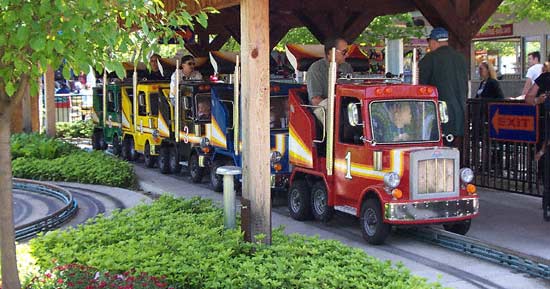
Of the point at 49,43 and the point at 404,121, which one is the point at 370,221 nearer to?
the point at 404,121

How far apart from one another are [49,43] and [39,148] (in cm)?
1337

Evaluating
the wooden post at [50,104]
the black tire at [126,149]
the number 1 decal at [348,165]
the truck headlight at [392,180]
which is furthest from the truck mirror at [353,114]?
the wooden post at [50,104]

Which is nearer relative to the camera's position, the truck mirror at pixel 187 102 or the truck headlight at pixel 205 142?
the truck headlight at pixel 205 142

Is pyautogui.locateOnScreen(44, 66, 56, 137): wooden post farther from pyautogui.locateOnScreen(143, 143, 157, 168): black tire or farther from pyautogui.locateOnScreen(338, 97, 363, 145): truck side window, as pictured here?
pyautogui.locateOnScreen(338, 97, 363, 145): truck side window

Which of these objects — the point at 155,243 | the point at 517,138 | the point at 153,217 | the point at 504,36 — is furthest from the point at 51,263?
the point at 504,36

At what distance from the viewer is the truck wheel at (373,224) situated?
33.7 feet

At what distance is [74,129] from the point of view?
98.1ft

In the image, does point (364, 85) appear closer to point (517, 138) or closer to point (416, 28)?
point (517, 138)

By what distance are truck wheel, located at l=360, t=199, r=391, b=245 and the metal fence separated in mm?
3476

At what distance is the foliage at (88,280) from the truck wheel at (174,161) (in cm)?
1088

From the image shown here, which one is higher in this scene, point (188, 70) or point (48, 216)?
point (188, 70)

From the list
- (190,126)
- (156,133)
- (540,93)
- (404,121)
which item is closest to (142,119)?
(156,133)

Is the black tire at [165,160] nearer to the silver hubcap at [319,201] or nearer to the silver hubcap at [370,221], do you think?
the silver hubcap at [319,201]

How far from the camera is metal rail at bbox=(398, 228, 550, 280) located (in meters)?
8.76
